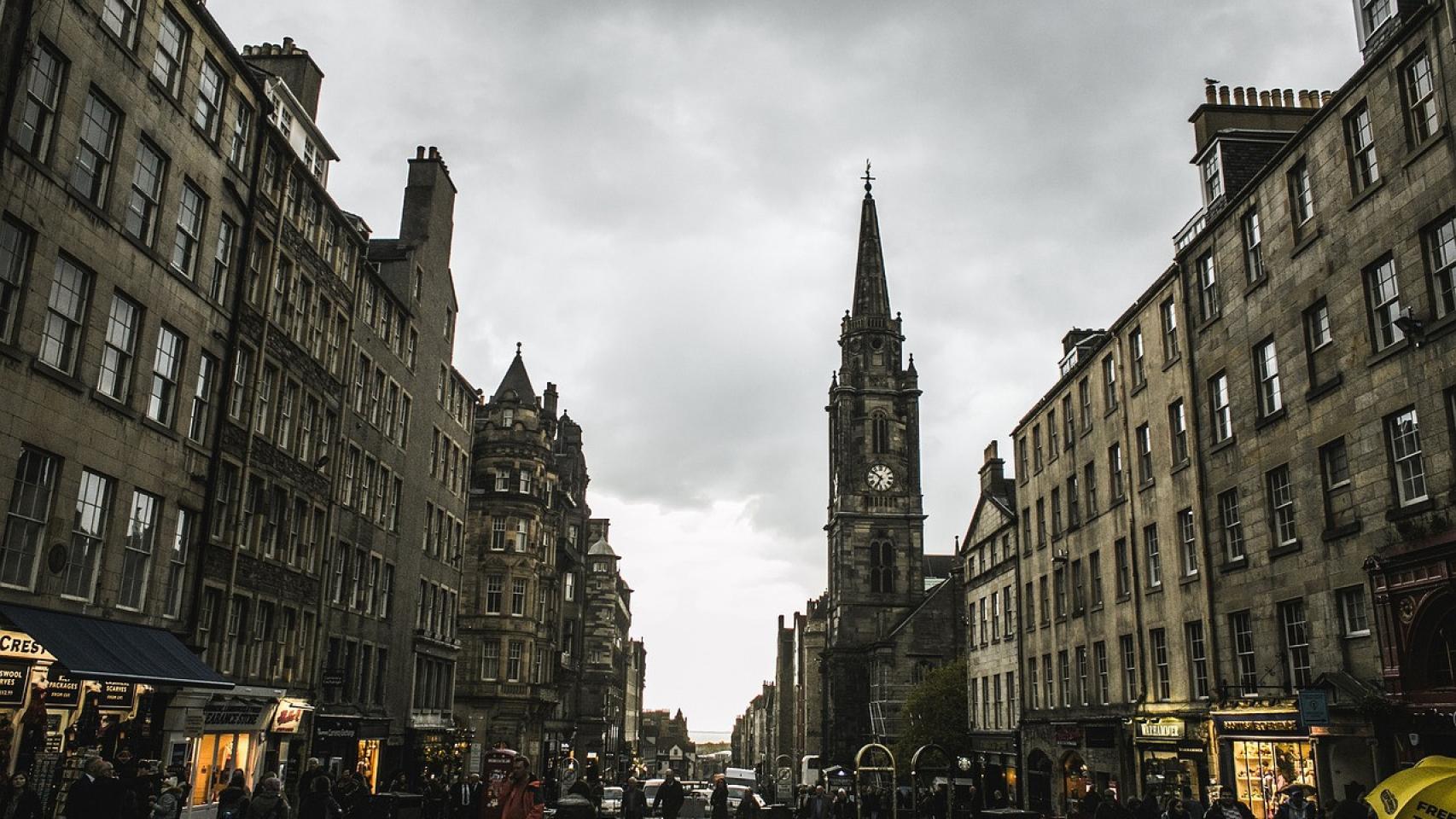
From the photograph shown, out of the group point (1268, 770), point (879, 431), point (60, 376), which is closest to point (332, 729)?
point (60, 376)

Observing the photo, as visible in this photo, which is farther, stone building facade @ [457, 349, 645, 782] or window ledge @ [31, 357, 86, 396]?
stone building facade @ [457, 349, 645, 782]

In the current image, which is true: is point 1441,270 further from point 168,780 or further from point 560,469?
point 560,469

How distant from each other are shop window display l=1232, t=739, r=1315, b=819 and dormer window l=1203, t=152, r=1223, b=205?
14153 mm

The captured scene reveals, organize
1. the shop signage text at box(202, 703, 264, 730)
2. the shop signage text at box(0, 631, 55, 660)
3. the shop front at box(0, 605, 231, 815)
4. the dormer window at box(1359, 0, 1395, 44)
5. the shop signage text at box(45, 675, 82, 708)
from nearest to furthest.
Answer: the shop signage text at box(0, 631, 55, 660)
the shop front at box(0, 605, 231, 815)
the shop signage text at box(45, 675, 82, 708)
the dormer window at box(1359, 0, 1395, 44)
the shop signage text at box(202, 703, 264, 730)

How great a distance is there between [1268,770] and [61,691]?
23.4m

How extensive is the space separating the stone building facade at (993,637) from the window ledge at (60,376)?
34447 millimetres

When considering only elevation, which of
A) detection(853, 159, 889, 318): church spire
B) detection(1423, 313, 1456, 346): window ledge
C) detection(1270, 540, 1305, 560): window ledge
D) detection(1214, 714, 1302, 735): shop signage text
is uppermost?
detection(853, 159, 889, 318): church spire

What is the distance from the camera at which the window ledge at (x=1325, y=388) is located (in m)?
20.6

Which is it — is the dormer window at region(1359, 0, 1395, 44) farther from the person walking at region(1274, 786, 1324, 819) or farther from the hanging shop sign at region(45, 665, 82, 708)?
the hanging shop sign at region(45, 665, 82, 708)

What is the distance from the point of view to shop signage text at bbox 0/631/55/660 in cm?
1648

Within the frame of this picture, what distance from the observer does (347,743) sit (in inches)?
1195

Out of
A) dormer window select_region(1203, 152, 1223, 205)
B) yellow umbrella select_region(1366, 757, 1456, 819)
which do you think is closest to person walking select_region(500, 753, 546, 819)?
yellow umbrella select_region(1366, 757, 1456, 819)

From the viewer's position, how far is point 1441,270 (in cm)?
Answer: 1781

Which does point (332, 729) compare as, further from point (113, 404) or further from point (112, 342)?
point (112, 342)
